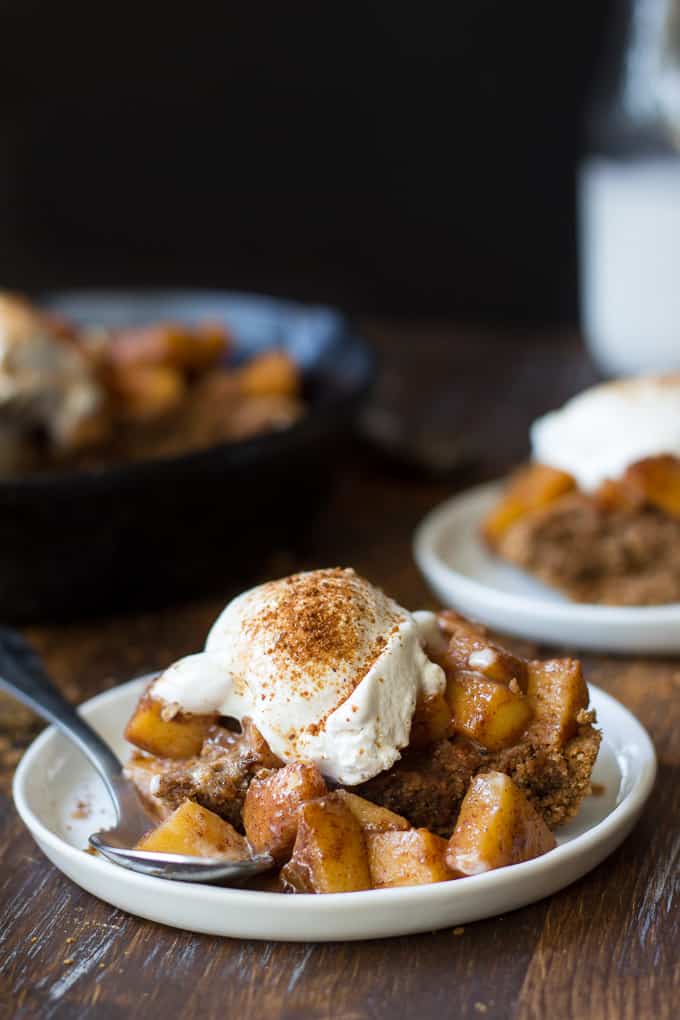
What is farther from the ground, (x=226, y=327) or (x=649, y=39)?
(x=649, y=39)

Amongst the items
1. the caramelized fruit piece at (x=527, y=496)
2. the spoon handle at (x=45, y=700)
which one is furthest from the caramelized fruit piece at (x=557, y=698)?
the caramelized fruit piece at (x=527, y=496)

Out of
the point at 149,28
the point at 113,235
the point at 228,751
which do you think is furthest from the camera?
the point at 113,235

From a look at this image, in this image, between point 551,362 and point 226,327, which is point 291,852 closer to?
point 226,327

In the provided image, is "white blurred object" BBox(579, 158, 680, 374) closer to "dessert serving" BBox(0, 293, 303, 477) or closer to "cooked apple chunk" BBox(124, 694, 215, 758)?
"dessert serving" BBox(0, 293, 303, 477)

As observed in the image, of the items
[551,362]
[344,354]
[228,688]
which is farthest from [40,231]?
[228,688]

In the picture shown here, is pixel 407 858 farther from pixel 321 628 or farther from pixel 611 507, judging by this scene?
pixel 611 507

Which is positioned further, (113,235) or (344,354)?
(113,235)

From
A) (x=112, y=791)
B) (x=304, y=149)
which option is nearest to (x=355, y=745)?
(x=112, y=791)
